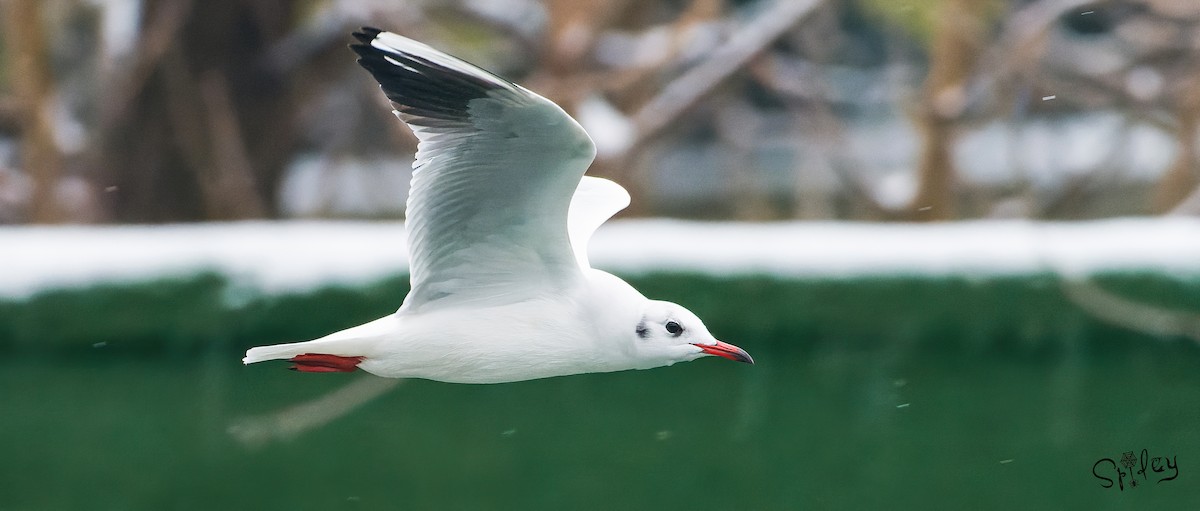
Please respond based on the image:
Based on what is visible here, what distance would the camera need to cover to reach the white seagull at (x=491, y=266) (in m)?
2.25

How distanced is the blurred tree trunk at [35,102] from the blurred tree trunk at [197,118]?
12.7 inches

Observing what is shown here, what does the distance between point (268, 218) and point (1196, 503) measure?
4.07m

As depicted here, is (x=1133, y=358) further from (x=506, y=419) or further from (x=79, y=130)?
(x=79, y=130)

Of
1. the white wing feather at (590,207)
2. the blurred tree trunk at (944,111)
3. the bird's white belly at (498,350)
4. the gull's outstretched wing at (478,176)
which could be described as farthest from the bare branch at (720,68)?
the bird's white belly at (498,350)

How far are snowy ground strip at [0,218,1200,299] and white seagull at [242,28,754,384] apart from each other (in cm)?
134

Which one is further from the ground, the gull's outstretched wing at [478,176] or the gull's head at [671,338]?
the gull's outstretched wing at [478,176]

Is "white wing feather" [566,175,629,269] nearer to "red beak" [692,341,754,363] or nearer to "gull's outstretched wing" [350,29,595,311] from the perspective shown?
"gull's outstretched wing" [350,29,595,311]

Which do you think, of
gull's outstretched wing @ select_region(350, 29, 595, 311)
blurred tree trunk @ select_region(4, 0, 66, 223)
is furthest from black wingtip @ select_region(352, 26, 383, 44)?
blurred tree trunk @ select_region(4, 0, 66, 223)

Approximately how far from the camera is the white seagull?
7.38 ft

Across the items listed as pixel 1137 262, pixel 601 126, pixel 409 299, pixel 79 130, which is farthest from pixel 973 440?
pixel 79 130

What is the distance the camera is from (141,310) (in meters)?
3.91

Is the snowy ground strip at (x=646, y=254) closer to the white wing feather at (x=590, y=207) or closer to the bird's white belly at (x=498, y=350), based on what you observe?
the white wing feather at (x=590, y=207)

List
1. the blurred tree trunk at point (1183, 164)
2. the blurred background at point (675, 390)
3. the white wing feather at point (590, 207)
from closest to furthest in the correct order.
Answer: the white wing feather at point (590, 207)
the blurred background at point (675, 390)
the blurred tree trunk at point (1183, 164)

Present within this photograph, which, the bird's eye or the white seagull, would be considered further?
the bird's eye
